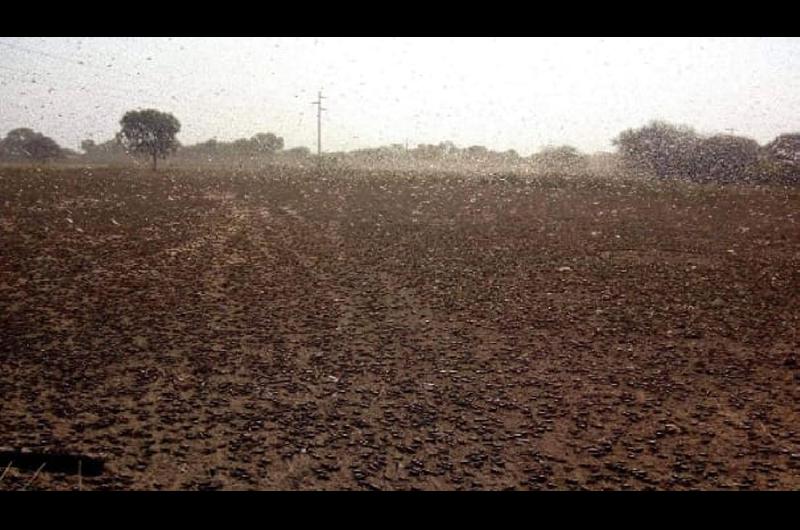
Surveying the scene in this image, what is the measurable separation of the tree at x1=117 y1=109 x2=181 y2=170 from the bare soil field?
102 feet

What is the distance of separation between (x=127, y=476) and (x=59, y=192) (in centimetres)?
1477

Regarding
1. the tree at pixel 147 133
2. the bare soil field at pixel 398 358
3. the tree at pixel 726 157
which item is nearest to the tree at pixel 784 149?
the tree at pixel 726 157

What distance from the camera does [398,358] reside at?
178 inches

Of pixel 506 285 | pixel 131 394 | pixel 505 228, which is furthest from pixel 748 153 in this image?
pixel 131 394

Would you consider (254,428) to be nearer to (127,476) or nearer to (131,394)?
(127,476)

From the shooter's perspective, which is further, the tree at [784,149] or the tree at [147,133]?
the tree at [147,133]

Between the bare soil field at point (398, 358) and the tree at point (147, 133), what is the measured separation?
102 ft

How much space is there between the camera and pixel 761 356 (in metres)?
4.49

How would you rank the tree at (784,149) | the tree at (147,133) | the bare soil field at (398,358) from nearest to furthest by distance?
1. the bare soil field at (398,358)
2. the tree at (784,149)
3. the tree at (147,133)

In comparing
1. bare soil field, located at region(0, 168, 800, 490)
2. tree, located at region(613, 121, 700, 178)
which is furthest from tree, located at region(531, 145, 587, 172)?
bare soil field, located at region(0, 168, 800, 490)

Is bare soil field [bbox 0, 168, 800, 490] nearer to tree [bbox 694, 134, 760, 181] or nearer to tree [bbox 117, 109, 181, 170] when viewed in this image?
tree [bbox 694, 134, 760, 181]

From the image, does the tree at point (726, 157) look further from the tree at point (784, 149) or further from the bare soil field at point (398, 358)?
the bare soil field at point (398, 358)

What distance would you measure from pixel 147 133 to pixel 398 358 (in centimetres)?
4156

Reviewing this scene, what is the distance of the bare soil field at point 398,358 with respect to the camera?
2875 mm
